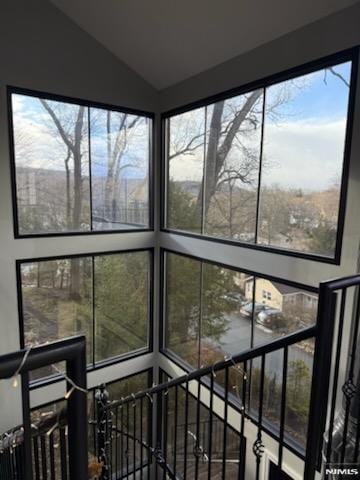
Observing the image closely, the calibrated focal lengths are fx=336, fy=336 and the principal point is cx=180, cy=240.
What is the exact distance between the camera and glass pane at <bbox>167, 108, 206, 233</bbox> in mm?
4789

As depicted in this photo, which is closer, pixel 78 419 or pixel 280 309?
pixel 78 419

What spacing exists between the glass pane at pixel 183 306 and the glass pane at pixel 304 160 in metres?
1.54

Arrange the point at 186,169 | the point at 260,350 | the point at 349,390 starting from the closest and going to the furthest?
the point at 260,350 → the point at 349,390 → the point at 186,169

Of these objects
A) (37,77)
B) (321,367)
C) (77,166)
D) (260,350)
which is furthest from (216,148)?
(321,367)

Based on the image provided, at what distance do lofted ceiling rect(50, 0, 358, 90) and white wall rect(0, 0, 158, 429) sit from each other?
21 centimetres

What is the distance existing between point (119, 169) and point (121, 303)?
212 centimetres

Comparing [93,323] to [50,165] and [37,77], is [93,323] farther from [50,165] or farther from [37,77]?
[37,77]

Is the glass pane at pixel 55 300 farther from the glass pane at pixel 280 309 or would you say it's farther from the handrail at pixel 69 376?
the handrail at pixel 69 376

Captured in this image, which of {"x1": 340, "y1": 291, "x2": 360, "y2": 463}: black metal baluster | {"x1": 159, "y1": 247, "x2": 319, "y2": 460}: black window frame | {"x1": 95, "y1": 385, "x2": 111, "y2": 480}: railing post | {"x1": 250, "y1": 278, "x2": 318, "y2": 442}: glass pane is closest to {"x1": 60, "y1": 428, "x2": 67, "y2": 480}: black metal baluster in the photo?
{"x1": 340, "y1": 291, "x2": 360, "y2": 463}: black metal baluster

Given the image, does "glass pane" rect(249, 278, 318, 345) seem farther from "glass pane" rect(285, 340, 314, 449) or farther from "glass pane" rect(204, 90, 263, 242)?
"glass pane" rect(204, 90, 263, 242)

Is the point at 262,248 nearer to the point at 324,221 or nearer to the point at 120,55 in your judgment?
the point at 324,221

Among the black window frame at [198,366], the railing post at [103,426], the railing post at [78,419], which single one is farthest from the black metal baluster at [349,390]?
the railing post at [103,426]

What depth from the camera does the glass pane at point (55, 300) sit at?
4.51 meters

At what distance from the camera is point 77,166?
471 cm
